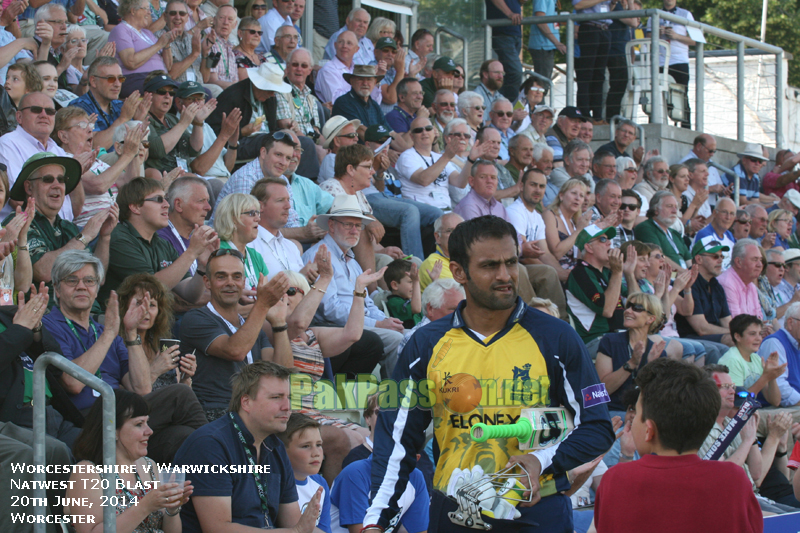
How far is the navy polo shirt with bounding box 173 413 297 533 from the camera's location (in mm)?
4383

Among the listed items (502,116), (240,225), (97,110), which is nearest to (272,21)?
(502,116)

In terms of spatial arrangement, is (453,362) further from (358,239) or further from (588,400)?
(358,239)

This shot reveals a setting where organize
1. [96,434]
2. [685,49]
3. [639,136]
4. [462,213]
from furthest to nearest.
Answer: [685,49], [639,136], [462,213], [96,434]

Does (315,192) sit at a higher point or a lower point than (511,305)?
lower

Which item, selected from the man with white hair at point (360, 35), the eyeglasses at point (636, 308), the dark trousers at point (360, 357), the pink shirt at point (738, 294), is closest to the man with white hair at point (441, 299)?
the dark trousers at point (360, 357)

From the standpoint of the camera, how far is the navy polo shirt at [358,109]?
10664 mm

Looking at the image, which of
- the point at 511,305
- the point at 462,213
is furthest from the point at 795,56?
the point at 511,305

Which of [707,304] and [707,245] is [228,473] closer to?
[707,304]

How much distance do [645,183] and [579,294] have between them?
165 inches

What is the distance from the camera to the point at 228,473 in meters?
4.43

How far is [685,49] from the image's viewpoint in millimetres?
14883

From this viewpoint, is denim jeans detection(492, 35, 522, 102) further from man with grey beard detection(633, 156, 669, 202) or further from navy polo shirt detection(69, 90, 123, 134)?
navy polo shirt detection(69, 90, 123, 134)

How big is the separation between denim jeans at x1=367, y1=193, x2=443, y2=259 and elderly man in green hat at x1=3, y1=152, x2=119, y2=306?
137 inches

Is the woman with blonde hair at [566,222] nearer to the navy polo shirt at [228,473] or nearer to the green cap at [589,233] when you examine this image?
the green cap at [589,233]
